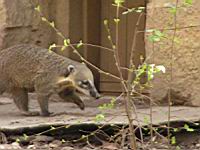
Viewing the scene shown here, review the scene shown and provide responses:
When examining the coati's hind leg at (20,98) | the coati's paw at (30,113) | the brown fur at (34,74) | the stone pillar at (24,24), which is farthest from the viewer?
the stone pillar at (24,24)

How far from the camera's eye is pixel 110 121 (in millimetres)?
6191

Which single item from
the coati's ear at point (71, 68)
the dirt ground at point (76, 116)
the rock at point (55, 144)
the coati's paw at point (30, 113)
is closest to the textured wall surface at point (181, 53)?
the dirt ground at point (76, 116)

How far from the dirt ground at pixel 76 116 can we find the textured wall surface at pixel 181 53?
21cm

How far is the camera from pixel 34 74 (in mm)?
7324

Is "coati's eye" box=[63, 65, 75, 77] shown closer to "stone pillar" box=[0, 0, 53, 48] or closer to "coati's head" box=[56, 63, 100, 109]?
"coati's head" box=[56, 63, 100, 109]

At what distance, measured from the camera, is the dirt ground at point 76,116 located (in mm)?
6285

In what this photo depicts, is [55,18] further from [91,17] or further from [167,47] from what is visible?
[167,47]

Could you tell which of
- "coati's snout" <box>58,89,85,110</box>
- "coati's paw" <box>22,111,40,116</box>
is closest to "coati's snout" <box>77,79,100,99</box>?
"coati's snout" <box>58,89,85,110</box>

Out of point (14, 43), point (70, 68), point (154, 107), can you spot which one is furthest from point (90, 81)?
point (14, 43)

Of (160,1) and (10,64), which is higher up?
(160,1)

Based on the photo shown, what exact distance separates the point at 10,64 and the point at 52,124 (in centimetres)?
140

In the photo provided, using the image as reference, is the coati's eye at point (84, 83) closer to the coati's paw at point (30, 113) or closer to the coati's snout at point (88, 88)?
the coati's snout at point (88, 88)

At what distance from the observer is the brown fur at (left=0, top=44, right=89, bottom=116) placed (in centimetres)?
726

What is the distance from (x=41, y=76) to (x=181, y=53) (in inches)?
62.7
